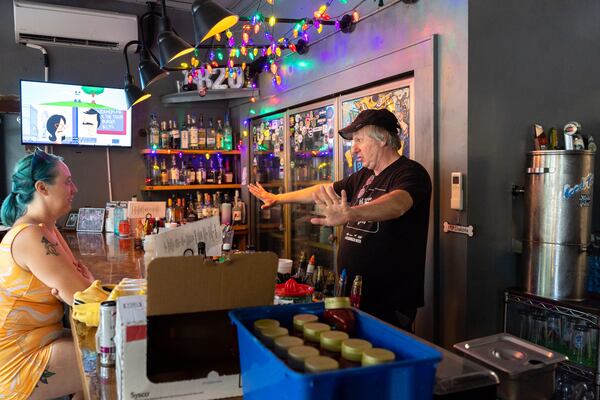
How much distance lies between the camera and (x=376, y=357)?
848 millimetres

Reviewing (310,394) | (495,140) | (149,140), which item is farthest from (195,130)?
(310,394)

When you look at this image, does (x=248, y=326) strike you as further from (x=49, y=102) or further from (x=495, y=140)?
(x=49, y=102)

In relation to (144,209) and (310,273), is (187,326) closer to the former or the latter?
(310,273)

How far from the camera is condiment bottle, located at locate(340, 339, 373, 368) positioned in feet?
2.91

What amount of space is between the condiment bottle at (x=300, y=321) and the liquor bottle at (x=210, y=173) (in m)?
4.72

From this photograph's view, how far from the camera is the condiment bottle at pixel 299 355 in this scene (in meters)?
0.86

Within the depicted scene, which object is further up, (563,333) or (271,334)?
(271,334)

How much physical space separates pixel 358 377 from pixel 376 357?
8cm

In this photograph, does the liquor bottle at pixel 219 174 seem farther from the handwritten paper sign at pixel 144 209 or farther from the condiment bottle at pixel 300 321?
the condiment bottle at pixel 300 321

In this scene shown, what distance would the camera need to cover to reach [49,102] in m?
5.05

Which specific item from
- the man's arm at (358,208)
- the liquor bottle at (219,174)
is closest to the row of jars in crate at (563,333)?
the man's arm at (358,208)

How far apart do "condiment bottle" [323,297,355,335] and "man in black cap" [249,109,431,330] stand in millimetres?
998

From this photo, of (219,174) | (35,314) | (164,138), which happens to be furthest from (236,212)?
(35,314)

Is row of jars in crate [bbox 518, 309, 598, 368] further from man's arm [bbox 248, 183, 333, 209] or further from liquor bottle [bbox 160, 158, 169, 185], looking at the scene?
liquor bottle [bbox 160, 158, 169, 185]
